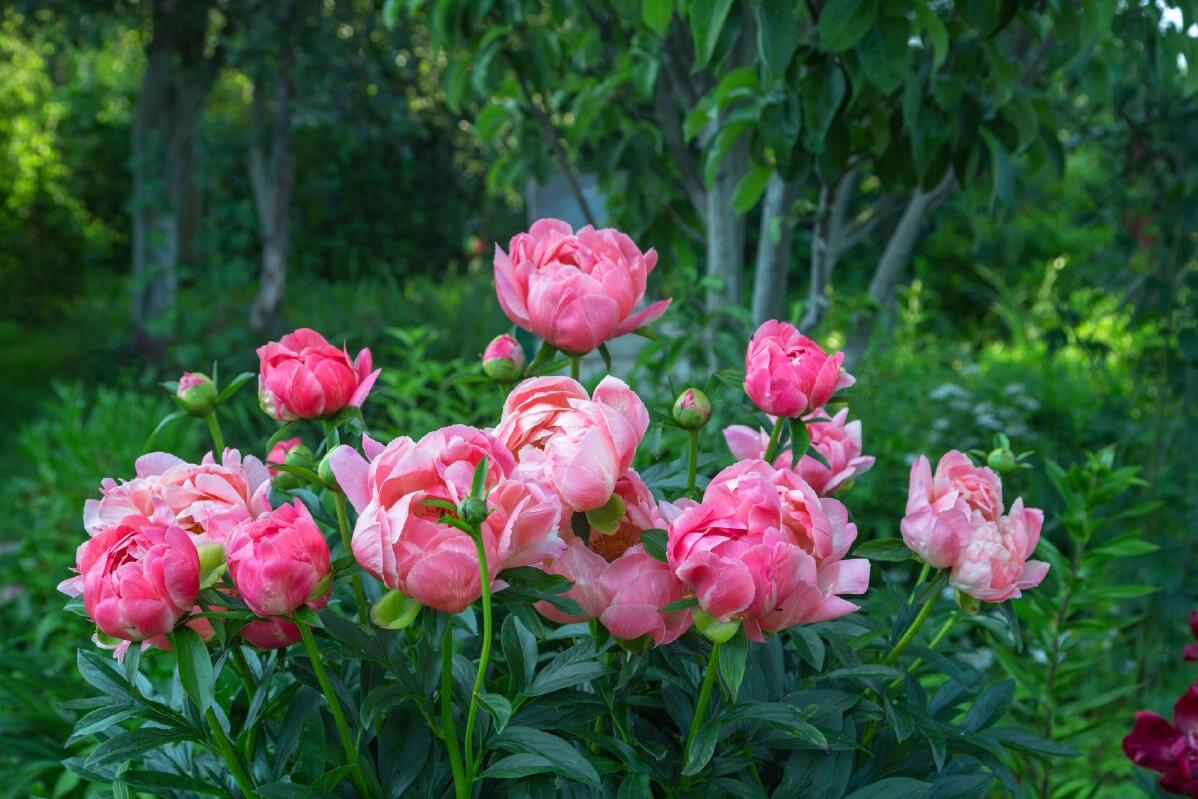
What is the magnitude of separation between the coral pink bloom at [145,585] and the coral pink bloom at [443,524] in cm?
10

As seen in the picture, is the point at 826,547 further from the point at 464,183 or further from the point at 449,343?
the point at 464,183

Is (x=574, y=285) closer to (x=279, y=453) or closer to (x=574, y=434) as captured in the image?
(x=574, y=434)

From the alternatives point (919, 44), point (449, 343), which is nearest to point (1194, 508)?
point (919, 44)

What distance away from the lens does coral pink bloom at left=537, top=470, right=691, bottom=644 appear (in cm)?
66

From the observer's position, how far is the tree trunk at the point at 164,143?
5.53 m

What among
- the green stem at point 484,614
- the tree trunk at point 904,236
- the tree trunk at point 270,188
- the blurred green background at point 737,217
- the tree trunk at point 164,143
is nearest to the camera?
the green stem at point 484,614

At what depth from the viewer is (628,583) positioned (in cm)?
66

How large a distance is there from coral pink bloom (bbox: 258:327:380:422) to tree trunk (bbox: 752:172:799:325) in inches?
51.6

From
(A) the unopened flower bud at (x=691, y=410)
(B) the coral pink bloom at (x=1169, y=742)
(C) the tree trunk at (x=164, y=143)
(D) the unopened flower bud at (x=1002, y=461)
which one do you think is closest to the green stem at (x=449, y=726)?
(A) the unopened flower bud at (x=691, y=410)

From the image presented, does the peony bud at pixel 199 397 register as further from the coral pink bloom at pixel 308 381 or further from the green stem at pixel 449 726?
the green stem at pixel 449 726

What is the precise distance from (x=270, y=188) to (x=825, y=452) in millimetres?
5044

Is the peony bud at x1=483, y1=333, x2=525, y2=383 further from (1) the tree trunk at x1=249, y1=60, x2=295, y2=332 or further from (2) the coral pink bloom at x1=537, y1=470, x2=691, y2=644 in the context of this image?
(1) the tree trunk at x1=249, y1=60, x2=295, y2=332

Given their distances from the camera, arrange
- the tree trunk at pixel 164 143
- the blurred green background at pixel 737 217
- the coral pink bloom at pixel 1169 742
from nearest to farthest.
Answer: the coral pink bloom at pixel 1169 742, the blurred green background at pixel 737 217, the tree trunk at pixel 164 143

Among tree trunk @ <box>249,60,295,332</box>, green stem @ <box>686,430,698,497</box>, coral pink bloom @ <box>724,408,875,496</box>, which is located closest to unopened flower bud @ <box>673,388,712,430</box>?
green stem @ <box>686,430,698,497</box>
